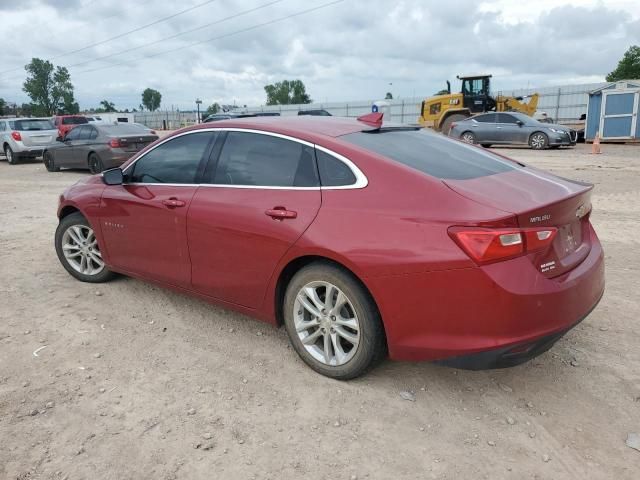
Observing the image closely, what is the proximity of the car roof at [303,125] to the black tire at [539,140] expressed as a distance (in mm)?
17579

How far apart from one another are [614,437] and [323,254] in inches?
70.5

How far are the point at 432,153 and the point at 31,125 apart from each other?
1915 cm

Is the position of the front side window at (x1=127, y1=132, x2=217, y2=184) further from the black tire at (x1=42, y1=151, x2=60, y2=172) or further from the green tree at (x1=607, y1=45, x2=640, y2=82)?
the green tree at (x1=607, y1=45, x2=640, y2=82)

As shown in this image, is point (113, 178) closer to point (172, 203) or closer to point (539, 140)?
point (172, 203)

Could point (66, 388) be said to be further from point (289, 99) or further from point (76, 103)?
point (289, 99)

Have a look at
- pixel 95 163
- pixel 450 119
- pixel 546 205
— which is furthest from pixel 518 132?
pixel 546 205

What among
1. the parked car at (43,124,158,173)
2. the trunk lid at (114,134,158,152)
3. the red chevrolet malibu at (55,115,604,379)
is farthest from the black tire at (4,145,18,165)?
the red chevrolet malibu at (55,115,604,379)

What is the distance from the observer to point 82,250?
5.01 m

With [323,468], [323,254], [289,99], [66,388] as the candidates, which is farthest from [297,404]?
[289,99]

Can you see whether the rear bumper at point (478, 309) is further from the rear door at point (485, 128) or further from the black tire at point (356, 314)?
the rear door at point (485, 128)

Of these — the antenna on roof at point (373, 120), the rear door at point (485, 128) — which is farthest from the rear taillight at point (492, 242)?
the rear door at point (485, 128)

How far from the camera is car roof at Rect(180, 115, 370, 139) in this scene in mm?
3461

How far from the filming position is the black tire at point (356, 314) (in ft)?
9.83

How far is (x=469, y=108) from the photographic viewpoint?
25188mm
